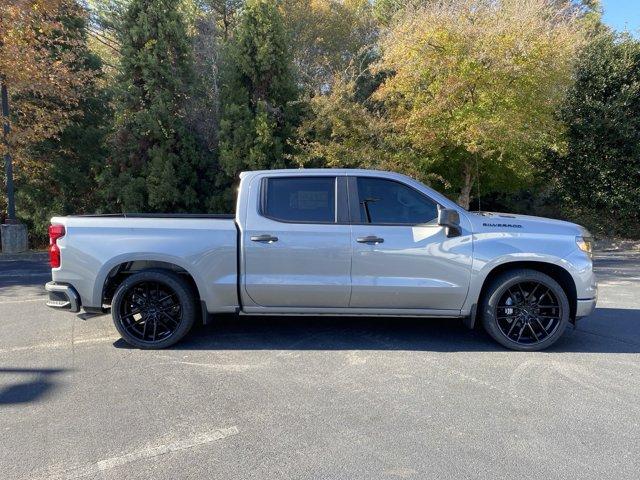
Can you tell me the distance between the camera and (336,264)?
4.89 m

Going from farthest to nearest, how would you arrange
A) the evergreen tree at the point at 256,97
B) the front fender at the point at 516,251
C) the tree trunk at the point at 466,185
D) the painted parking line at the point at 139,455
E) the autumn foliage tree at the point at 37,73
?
the tree trunk at the point at 466,185
the evergreen tree at the point at 256,97
the autumn foliage tree at the point at 37,73
the front fender at the point at 516,251
the painted parking line at the point at 139,455

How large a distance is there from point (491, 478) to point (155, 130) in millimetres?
13160

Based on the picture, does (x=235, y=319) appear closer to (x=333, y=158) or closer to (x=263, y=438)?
(x=263, y=438)

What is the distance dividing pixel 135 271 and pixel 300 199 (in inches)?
74.2


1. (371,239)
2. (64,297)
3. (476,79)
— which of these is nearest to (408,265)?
(371,239)

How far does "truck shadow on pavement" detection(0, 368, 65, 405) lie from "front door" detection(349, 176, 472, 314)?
9.35ft

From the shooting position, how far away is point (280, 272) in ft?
16.2

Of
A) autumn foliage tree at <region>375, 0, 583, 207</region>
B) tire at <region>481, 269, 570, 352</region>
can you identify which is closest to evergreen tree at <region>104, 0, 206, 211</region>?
autumn foliage tree at <region>375, 0, 583, 207</region>

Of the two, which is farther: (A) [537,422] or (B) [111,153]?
(B) [111,153]

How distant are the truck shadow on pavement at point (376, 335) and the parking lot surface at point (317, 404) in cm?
3

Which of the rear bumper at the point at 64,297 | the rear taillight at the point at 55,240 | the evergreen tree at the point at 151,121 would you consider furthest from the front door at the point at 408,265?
the evergreen tree at the point at 151,121

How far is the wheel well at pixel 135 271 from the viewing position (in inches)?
197

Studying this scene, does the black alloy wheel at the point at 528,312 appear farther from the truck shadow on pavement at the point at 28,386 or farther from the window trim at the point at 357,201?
the truck shadow on pavement at the point at 28,386

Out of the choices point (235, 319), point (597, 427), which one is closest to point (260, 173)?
point (235, 319)
